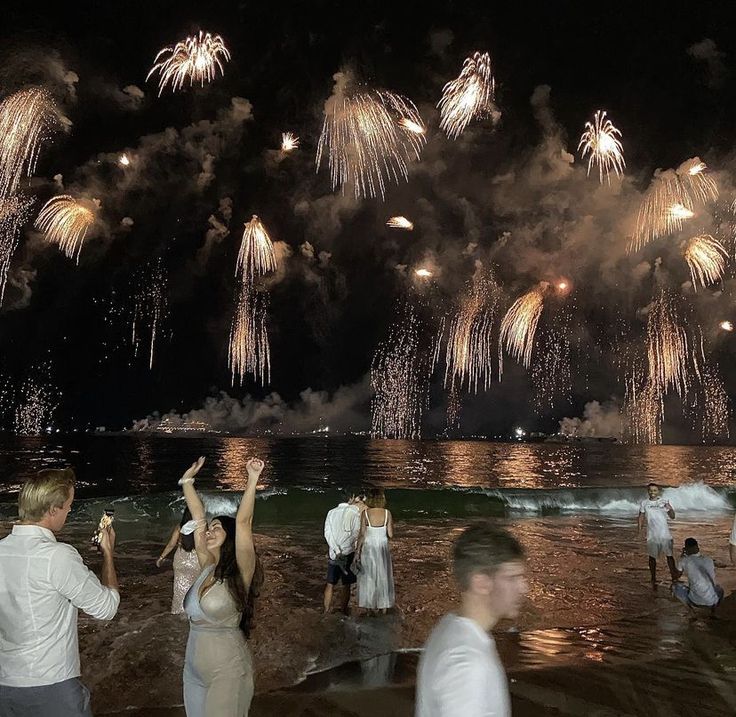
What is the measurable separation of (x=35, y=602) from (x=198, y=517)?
1609 mm

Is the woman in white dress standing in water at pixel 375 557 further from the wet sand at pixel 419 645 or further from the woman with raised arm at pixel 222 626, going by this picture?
the woman with raised arm at pixel 222 626

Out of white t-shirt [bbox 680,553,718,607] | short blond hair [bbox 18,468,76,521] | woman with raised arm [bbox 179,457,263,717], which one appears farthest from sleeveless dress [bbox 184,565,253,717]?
white t-shirt [bbox 680,553,718,607]

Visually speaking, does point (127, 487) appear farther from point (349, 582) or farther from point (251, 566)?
point (251, 566)

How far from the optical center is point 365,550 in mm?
9492

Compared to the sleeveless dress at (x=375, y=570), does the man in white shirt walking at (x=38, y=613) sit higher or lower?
higher

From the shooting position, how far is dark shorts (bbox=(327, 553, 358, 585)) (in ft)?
31.7

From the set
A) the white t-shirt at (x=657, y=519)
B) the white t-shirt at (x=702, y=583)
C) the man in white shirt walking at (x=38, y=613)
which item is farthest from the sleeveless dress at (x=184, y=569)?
the white t-shirt at (x=657, y=519)

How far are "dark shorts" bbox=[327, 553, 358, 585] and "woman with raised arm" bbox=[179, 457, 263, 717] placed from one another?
19.8 ft

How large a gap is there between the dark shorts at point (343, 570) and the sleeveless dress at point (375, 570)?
17 centimetres

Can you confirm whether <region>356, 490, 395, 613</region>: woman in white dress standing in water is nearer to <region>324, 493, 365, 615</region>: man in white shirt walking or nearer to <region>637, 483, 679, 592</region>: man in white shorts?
<region>324, 493, 365, 615</region>: man in white shirt walking

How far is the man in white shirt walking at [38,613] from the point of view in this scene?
3.18 meters

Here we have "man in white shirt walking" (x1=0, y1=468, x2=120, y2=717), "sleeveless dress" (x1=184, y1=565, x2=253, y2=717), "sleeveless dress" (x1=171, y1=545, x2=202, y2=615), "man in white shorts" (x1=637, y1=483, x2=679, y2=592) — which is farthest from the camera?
"man in white shorts" (x1=637, y1=483, x2=679, y2=592)

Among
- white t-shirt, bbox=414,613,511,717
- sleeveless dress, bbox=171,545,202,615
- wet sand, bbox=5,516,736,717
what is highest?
white t-shirt, bbox=414,613,511,717

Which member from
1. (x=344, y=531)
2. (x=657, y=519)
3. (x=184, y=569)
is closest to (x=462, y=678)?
(x=184, y=569)
